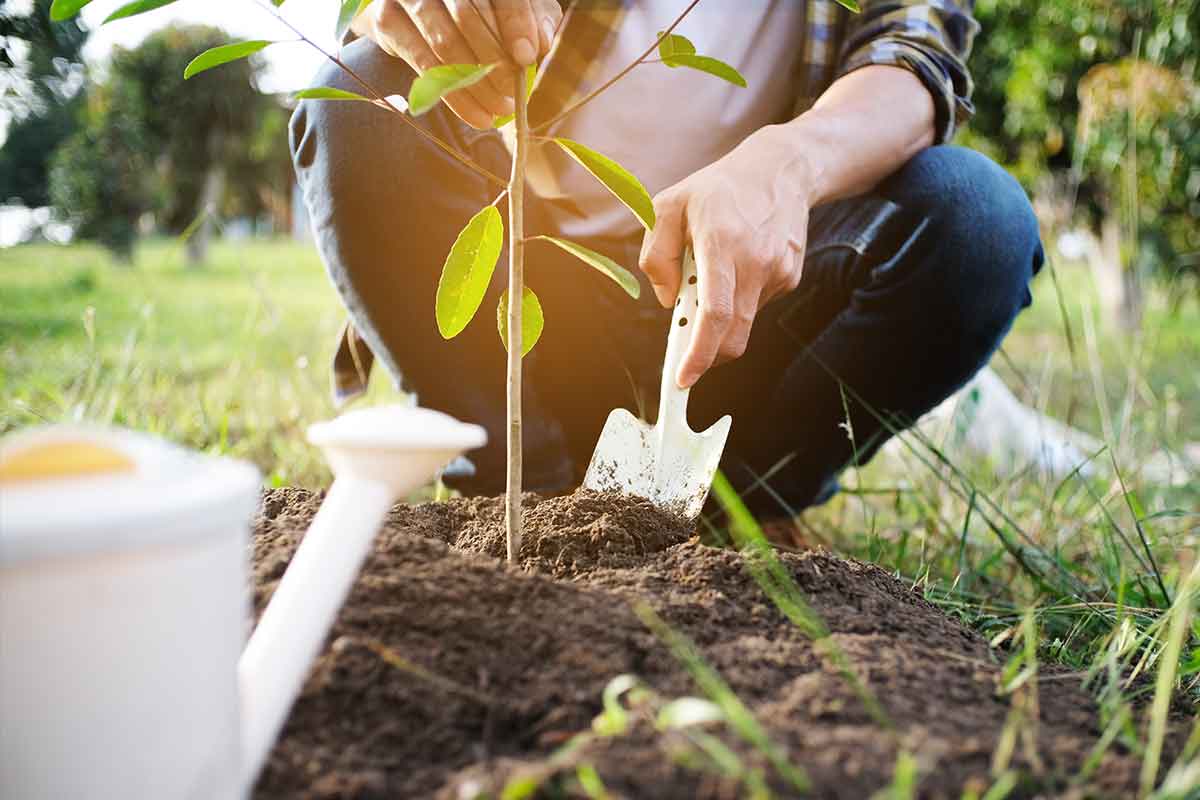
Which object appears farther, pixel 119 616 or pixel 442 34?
pixel 442 34

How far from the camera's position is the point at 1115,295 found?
28.9 feet

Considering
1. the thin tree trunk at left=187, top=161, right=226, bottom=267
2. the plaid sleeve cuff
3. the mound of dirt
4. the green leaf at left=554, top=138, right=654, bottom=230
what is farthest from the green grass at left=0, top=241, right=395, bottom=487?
the thin tree trunk at left=187, top=161, right=226, bottom=267

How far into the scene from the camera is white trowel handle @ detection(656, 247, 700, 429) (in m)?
1.18

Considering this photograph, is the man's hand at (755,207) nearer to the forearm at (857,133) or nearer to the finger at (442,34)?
the forearm at (857,133)

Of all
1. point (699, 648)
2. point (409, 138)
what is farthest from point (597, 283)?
point (699, 648)

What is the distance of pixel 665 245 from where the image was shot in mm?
1190

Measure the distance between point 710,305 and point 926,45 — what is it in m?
0.72

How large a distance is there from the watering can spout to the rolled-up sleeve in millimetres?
1145

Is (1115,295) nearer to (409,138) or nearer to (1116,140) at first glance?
(1116,140)

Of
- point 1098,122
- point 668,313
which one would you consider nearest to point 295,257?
point 1098,122

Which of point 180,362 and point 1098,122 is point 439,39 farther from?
point 1098,122

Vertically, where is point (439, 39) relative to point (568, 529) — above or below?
above

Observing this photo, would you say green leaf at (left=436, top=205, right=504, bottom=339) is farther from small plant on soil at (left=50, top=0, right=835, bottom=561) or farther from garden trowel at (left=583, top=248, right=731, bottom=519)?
garden trowel at (left=583, top=248, right=731, bottom=519)

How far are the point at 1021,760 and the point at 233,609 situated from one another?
1.80 feet
